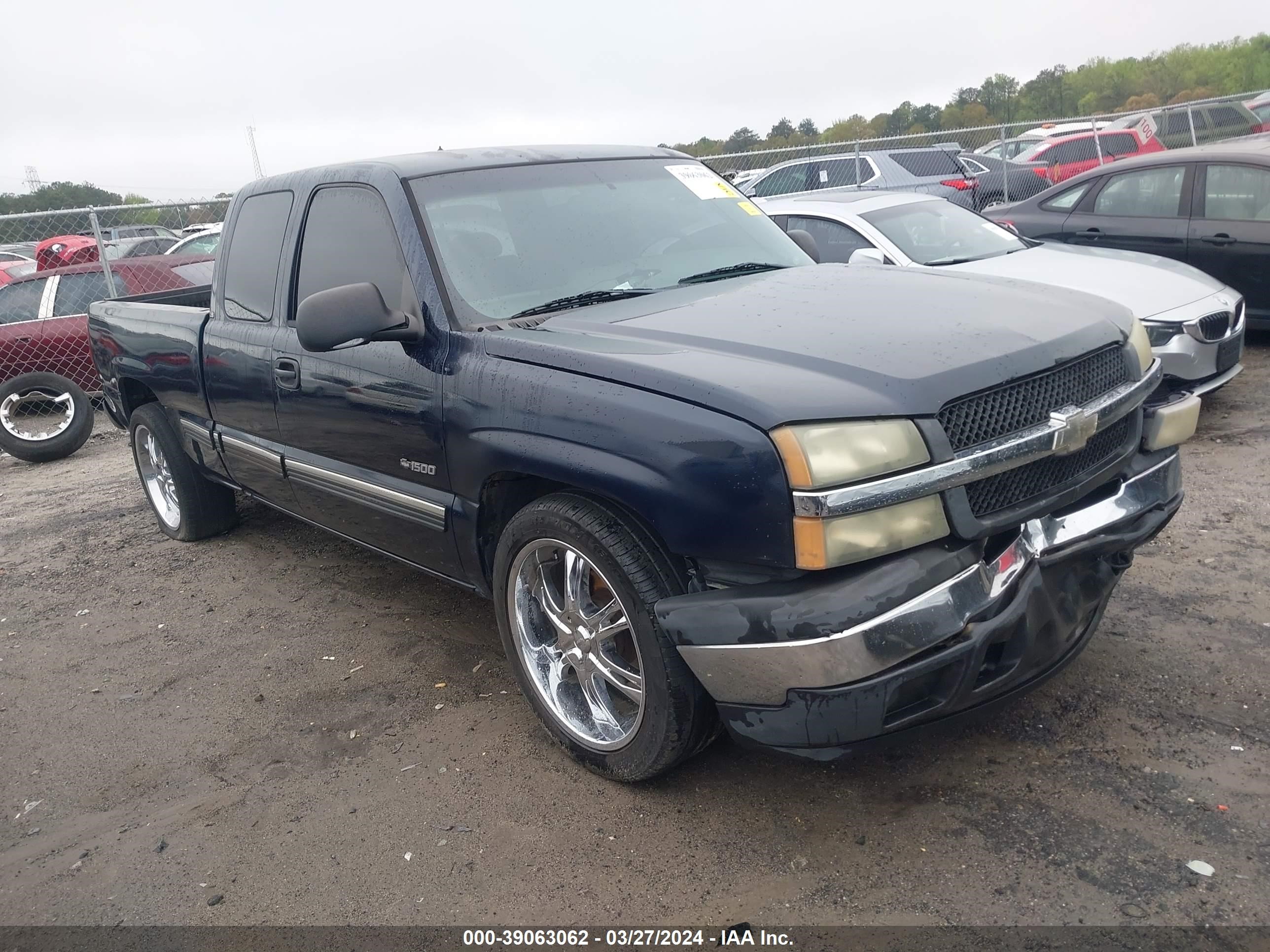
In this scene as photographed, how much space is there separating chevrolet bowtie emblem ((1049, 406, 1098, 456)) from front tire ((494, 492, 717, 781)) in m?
1.04

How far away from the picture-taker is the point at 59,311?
408 inches

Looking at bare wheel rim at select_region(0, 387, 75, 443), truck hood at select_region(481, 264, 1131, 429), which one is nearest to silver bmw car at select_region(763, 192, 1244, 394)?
truck hood at select_region(481, 264, 1131, 429)

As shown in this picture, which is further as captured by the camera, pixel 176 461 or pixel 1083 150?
pixel 1083 150

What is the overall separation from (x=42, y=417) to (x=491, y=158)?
7.48m

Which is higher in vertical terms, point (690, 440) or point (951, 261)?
point (690, 440)

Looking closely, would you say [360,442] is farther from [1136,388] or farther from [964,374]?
[1136,388]

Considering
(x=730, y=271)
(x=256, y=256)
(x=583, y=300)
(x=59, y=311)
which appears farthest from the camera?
(x=59, y=311)

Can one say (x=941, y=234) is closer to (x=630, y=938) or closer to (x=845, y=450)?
(x=845, y=450)

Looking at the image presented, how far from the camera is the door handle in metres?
4.06

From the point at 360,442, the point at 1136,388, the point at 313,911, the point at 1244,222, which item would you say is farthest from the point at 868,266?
the point at 1244,222

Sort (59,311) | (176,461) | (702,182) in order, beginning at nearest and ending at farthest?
(702,182) → (176,461) → (59,311)

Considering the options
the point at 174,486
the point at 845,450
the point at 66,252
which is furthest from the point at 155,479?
the point at 66,252

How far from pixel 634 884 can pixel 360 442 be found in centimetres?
189

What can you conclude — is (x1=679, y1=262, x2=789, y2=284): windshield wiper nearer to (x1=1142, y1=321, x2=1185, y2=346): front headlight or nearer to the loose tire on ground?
(x1=1142, y1=321, x2=1185, y2=346): front headlight
